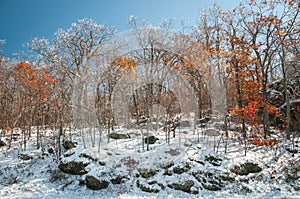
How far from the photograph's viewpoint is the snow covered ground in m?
6.15

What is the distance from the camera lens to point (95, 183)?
6.45 metres

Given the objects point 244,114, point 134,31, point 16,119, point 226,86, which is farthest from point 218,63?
point 16,119

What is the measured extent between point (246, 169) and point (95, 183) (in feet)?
17.7

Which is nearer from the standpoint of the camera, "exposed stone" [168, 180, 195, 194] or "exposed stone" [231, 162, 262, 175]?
"exposed stone" [168, 180, 195, 194]

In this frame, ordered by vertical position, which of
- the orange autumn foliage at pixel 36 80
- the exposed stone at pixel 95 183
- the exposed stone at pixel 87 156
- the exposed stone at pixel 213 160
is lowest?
the exposed stone at pixel 95 183

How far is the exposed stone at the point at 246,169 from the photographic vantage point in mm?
6973

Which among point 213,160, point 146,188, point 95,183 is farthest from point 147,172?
point 213,160

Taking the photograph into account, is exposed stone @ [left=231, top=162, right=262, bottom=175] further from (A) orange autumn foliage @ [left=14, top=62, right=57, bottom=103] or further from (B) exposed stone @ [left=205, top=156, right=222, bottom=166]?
(A) orange autumn foliage @ [left=14, top=62, right=57, bottom=103]

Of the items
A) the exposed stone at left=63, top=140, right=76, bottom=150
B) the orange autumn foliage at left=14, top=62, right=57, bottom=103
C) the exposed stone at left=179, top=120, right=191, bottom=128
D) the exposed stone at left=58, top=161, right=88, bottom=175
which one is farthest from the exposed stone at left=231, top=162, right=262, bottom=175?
the orange autumn foliage at left=14, top=62, right=57, bottom=103

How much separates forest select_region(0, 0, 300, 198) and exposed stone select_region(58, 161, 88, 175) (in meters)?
0.04

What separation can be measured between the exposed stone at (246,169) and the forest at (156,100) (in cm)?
5

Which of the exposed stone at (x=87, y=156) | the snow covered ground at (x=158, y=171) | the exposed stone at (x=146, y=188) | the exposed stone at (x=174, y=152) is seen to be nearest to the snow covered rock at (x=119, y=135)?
the snow covered ground at (x=158, y=171)

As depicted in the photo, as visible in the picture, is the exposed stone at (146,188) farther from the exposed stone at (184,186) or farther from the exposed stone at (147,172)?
the exposed stone at (184,186)

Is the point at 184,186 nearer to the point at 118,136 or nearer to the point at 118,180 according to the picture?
the point at 118,180
